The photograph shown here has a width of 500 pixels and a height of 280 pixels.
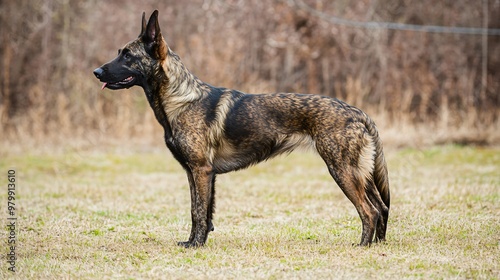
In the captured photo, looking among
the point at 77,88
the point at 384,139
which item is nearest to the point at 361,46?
the point at 384,139

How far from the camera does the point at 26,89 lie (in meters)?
16.4

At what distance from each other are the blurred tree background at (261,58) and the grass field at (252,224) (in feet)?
11.5

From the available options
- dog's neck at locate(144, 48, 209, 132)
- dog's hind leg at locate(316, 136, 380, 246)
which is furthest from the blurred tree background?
dog's hind leg at locate(316, 136, 380, 246)

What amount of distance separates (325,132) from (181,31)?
12183 millimetres

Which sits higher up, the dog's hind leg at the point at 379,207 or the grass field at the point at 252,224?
the dog's hind leg at the point at 379,207

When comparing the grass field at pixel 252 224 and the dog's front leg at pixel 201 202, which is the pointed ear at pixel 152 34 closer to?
the dog's front leg at pixel 201 202

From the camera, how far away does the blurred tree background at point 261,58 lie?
16.0 metres

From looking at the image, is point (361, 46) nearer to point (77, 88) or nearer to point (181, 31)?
point (181, 31)

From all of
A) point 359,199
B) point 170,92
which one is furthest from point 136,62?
point 359,199

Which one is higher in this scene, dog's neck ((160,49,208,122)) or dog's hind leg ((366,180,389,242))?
dog's neck ((160,49,208,122))

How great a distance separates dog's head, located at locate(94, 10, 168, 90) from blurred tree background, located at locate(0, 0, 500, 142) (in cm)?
946

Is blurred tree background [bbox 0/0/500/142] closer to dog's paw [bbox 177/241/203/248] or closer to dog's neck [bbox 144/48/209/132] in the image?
dog's neck [bbox 144/48/209/132]

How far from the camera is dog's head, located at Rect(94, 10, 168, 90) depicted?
5.82 meters

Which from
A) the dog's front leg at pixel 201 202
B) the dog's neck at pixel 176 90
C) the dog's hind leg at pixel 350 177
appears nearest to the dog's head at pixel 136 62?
the dog's neck at pixel 176 90
